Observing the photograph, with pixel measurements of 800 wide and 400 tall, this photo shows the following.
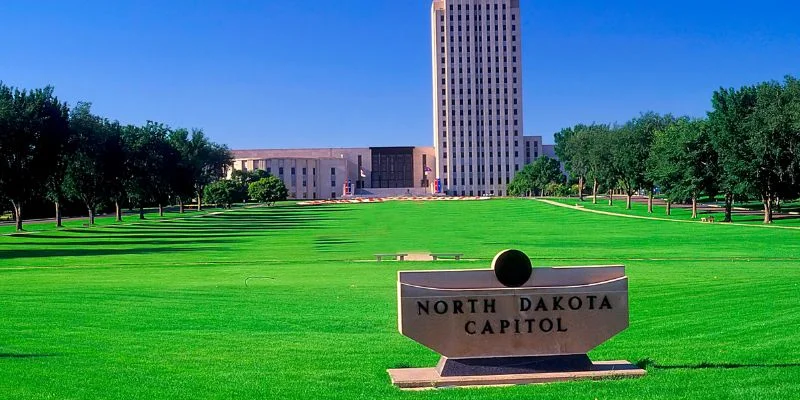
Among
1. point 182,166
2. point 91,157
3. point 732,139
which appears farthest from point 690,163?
point 182,166

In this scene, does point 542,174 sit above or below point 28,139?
below

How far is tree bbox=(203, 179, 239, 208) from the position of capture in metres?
153

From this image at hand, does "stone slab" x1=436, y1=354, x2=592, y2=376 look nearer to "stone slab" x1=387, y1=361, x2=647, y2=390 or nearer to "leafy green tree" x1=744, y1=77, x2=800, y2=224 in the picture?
"stone slab" x1=387, y1=361, x2=647, y2=390

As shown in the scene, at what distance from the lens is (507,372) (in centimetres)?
1072

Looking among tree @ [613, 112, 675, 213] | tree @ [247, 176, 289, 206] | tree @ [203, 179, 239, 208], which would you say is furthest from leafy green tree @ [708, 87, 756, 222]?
tree @ [247, 176, 289, 206]

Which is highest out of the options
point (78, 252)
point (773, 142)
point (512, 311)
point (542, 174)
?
point (773, 142)

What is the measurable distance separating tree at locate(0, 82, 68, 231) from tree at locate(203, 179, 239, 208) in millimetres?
90783

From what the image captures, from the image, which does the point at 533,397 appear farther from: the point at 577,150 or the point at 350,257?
the point at 577,150

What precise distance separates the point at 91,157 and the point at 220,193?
69.7 meters

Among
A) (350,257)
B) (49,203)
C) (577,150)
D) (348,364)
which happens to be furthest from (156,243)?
(577,150)

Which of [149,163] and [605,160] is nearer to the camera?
[149,163]

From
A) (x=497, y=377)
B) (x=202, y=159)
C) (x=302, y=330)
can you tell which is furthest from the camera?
(x=202, y=159)

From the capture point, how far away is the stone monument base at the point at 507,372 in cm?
1038

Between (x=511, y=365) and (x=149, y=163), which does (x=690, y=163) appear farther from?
(x=511, y=365)
